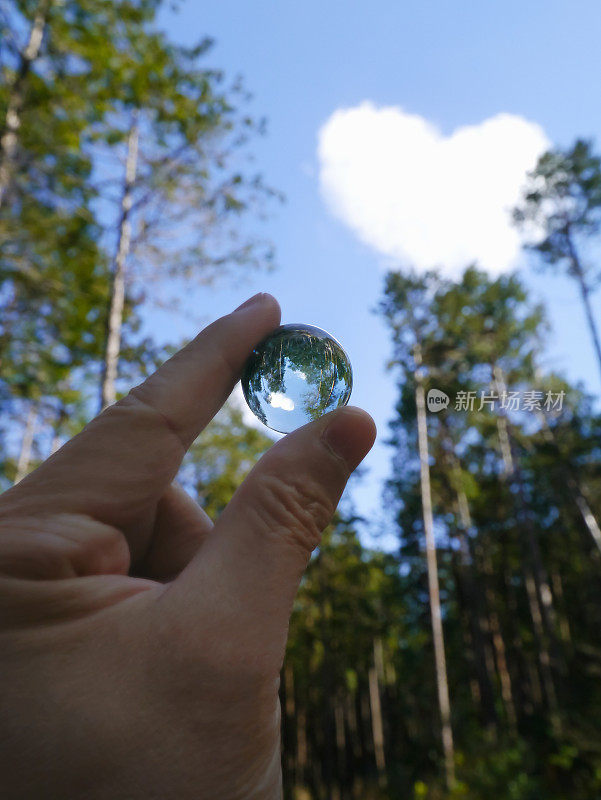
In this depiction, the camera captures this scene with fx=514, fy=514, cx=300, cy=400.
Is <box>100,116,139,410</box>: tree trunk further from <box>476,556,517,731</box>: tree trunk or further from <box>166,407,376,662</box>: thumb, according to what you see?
<box>476,556,517,731</box>: tree trunk

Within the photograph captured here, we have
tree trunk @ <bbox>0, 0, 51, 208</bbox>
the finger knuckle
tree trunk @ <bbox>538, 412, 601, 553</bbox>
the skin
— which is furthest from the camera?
tree trunk @ <bbox>538, 412, 601, 553</bbox>

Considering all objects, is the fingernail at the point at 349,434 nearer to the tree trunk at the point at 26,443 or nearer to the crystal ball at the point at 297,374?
the crystal ball at the point at 297,374

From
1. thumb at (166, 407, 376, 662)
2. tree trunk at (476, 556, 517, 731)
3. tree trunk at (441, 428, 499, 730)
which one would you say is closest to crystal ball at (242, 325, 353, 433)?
thumb at (166, 407, 376, 662)

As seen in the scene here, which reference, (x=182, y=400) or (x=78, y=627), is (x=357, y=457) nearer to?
(x=182, y=400)

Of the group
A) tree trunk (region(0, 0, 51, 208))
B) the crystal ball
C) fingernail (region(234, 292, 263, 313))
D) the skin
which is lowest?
the skin

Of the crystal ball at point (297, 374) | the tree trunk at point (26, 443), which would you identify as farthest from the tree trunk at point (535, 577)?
the crystal ball at point (297, 374)

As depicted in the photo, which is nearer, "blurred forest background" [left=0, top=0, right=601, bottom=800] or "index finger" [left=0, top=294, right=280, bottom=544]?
"index finger" [left=0, top=294, right=280, bottom=544]

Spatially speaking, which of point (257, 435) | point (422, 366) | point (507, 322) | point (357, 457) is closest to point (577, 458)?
point (507, 322)

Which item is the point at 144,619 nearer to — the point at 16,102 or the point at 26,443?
the point at 16,102

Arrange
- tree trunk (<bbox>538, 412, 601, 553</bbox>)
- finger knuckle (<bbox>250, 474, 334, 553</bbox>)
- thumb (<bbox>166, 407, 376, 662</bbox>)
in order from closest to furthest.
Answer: thumb (<bbox>166, 407, 376, 662</bbox>), finger knuckle (<bbox>250, 474, 334, 553</bbox>), tree trunk (<bbox>538, 412, 601, 553</bbox>)
